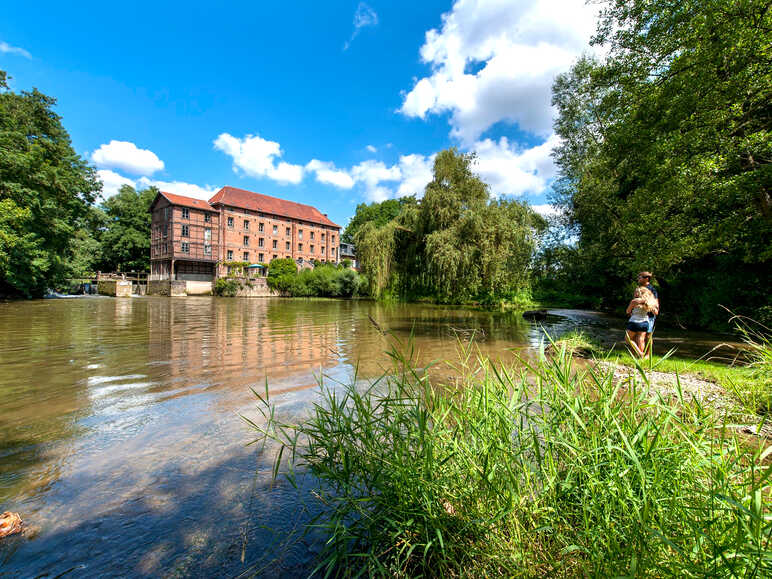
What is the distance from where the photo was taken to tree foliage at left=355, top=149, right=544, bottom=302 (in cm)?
1507

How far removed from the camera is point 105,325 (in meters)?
13.3

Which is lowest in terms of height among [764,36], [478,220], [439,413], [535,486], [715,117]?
[535,486]

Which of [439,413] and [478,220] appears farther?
[478,220]

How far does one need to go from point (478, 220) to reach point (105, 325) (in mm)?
16485

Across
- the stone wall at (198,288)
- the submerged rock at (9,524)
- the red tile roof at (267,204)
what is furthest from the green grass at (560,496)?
the red tile roof at (267,204)

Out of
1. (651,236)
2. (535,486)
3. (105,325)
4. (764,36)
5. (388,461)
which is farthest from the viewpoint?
(105,325)

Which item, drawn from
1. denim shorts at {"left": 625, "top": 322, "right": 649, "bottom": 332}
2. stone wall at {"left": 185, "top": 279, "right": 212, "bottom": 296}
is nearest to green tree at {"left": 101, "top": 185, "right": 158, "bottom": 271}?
stone wall at {"left": 185, "top": 279, "right": 212, "bottom": 296}

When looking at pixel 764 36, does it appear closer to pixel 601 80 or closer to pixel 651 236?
pixel 651 236

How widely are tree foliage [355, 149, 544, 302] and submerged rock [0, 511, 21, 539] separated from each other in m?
14.1

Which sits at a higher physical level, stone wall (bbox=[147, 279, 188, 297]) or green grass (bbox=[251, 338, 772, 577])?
stone wall (bbox=[147, 279, 188, 297])

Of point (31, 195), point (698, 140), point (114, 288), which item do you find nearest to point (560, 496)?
point (698, 140)

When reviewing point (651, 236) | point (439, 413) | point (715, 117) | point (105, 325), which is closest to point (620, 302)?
point (651, 236)

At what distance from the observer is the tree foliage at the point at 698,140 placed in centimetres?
848

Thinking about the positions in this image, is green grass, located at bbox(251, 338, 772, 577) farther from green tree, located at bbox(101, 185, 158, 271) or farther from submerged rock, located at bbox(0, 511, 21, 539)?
green tree, located at bbox(101, 185, 158, 271)
